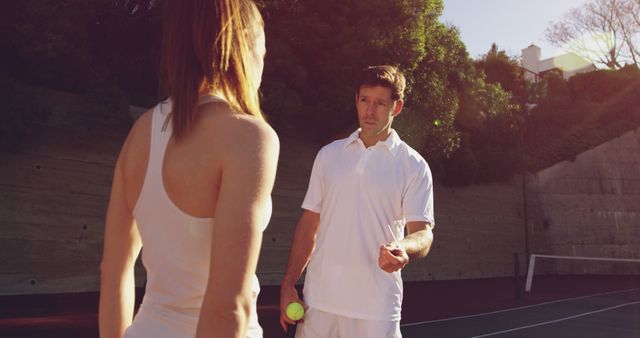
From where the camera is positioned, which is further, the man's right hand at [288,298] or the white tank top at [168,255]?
the man's right hand at [288,298]

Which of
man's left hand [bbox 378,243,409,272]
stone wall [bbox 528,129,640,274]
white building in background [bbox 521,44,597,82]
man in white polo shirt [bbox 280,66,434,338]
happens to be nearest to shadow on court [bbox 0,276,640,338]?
man in white polo shirt [bbox 280,66,434,338]

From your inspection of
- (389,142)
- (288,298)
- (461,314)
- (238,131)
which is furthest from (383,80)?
(461,314)

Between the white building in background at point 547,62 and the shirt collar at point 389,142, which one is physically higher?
the white building in background at point 547,62

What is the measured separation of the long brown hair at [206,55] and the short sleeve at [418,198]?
2206 millimetres

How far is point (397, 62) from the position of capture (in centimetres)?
1970

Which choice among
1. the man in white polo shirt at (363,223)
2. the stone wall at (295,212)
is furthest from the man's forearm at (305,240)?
the stone wall at (295,212)

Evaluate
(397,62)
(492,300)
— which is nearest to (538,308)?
(492,300)

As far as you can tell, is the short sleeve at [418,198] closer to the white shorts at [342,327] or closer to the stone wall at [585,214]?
the white shorts at [342,327]

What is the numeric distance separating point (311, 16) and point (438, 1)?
555 centimetres

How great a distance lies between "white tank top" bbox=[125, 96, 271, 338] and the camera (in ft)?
4.69

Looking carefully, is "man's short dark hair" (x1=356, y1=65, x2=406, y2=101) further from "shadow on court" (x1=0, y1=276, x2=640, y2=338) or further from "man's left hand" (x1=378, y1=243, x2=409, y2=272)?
"shadow on court" (x1=0, y1=276, x2=640, y2=338)

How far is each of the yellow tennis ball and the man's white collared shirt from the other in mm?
66

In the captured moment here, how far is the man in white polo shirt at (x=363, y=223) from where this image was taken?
3518mm

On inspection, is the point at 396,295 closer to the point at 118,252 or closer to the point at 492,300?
the point at 118,252
